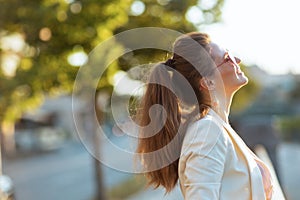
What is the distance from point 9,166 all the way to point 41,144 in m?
5.99

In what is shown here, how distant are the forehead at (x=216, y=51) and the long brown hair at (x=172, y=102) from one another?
0.06 ft

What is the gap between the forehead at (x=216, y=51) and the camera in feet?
5.10

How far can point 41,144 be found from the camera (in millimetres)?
24766

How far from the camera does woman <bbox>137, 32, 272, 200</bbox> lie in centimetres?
147

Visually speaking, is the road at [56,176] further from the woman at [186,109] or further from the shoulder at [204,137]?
the shoulder at [204,137]

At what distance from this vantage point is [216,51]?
61.3 inches

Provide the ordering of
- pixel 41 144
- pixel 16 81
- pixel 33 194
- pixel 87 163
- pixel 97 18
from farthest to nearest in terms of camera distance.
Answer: pixel 41 144
pixel 87 163
pixel 33 194
pixel 16 81
pixel 97 18

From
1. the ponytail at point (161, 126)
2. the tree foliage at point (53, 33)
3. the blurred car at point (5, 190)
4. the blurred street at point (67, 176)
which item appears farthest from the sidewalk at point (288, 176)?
the ponytail at point (161, 126)

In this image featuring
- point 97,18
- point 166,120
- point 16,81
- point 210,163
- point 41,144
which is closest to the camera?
point 210,163

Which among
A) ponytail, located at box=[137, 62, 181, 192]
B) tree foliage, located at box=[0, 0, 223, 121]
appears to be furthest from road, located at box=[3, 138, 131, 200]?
ponytail, located at box=[137, 62, 181, 192]

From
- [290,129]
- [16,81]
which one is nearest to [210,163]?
[16,81]

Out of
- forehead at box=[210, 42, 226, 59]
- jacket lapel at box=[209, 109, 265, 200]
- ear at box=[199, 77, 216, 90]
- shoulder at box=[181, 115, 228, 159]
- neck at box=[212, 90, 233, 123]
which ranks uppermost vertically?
forehead at box=[210, 42, 226, 59]

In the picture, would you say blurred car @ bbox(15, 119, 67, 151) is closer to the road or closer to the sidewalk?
the road

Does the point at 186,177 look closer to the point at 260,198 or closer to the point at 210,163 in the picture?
the point at 210,163
